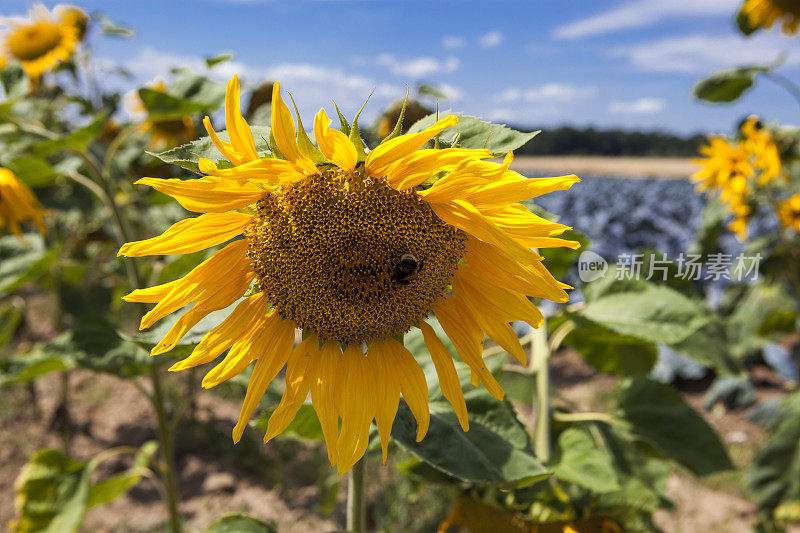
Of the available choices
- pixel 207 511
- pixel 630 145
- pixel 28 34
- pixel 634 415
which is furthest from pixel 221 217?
pixel 630 145

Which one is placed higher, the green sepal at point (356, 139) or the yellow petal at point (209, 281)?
the green sepal at point (356, 139)

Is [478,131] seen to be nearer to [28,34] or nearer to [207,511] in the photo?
[207,511]

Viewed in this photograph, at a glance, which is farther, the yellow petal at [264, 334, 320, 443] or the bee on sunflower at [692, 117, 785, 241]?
the bee on sunflower at [692, 117, 785, 241]

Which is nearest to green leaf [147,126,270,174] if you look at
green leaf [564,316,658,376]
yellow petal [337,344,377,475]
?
yellow petal [337,344,377,475]

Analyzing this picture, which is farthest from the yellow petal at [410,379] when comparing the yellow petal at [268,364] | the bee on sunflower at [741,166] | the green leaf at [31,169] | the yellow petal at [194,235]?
the bee on sunflower at [741,166]

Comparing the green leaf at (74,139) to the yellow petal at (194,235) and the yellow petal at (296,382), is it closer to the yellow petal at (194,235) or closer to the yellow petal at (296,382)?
the yellow petal at (194,235)

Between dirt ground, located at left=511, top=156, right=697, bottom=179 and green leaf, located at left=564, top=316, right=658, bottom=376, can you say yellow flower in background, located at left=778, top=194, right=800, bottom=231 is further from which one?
dirt ground, located at left=511, top=156, right=697, bottom=179
